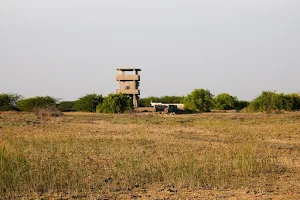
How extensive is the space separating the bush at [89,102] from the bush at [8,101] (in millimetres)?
5773

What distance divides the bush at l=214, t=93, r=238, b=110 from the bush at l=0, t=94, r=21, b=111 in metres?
20.3

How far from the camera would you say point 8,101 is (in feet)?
130

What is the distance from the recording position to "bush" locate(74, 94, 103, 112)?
40.7 meters

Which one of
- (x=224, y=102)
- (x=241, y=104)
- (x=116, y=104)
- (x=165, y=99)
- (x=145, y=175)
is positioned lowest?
(x=145, y=175)

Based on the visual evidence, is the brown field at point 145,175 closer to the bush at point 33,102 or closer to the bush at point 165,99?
the bush at point 33,102

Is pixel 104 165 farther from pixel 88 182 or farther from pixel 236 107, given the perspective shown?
pixel 236 107

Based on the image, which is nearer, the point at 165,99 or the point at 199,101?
the point at 199,101

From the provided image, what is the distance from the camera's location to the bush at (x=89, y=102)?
1603 inches

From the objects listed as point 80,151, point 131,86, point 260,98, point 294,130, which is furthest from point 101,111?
point 80,151

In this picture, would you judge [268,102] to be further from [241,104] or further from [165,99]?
[165,99]

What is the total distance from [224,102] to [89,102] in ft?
48.8

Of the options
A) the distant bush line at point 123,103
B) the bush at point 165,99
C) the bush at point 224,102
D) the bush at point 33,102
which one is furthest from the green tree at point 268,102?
the bush at point 33,102

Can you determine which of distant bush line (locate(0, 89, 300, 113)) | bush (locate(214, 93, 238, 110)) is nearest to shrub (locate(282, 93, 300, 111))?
distant bush line (locate(0, 89, 300, 113))

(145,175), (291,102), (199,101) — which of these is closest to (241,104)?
(199,101)
